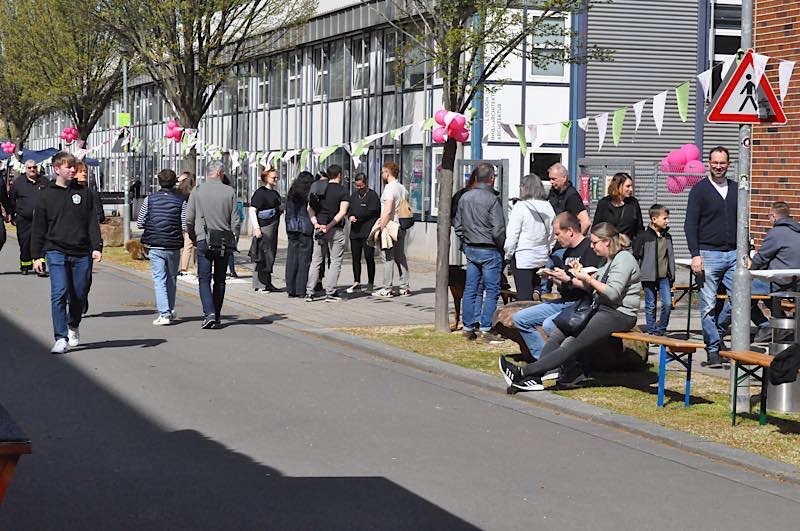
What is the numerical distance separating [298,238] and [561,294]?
840 centimetres

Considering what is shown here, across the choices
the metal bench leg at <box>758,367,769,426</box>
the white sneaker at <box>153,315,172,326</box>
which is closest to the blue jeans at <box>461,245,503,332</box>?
the white sneaker at <box>153,315,172,326</box>

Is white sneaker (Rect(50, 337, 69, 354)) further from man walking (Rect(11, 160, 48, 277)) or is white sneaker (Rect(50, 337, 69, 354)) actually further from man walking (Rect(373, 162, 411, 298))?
man walking (Rect(11, 160, 48, 277))

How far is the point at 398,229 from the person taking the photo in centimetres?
2053

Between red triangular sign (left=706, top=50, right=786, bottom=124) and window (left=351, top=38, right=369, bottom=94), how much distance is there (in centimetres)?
2475

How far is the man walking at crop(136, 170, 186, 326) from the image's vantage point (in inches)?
636

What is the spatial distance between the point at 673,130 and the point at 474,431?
893 inches

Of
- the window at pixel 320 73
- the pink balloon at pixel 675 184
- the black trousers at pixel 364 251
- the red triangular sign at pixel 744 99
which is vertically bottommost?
the black trousers at pixel 364 251

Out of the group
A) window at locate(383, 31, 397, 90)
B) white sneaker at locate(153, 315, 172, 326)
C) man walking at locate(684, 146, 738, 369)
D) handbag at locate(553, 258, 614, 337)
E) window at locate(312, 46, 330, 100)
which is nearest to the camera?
handbag at locate(553, 258, 614, 337)

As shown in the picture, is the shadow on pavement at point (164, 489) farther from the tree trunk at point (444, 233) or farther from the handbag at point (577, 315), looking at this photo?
the tree trunk at point (444, 233)

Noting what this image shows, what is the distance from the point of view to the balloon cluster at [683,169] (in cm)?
2680

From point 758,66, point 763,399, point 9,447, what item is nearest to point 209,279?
point 758,66

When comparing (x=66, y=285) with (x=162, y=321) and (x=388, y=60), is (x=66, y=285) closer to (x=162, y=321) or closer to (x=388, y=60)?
(x=162, y=321)

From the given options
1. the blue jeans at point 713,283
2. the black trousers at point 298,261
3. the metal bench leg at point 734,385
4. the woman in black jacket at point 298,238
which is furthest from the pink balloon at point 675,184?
the metal bench leg at point 734,385

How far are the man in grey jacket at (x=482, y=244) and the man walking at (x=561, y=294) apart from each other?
237 cm
